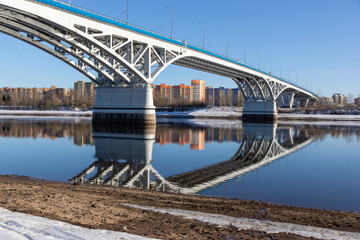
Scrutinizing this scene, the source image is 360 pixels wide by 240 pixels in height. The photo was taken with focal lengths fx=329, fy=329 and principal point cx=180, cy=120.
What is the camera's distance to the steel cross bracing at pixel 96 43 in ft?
88.2

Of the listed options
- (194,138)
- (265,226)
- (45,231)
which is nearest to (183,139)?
(194,138)

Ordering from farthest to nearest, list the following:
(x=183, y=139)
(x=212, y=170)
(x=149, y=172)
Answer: (x=183, y=139) → (x=212, y=170) → (x=149, y=172)

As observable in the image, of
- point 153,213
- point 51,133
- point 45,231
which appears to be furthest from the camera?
point 51,133

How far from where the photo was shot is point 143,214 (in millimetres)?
6176

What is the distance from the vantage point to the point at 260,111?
247 feet

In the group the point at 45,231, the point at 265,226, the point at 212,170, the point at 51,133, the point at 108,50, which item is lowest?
the point at 212,170

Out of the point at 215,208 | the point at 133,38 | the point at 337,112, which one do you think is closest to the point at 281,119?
the point at 337,112

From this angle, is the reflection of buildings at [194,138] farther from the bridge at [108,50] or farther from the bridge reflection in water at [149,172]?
the bridge at [108,50]

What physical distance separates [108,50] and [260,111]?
49.9 m

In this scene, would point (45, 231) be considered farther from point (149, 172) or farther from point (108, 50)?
point (108, 50)

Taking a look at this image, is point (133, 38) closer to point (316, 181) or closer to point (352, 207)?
point (316, 181)

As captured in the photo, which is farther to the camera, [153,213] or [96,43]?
[96,43]

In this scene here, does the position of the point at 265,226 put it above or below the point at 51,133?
above

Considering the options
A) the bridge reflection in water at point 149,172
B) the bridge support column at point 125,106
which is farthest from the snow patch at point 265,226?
the bridge support column at point 125,106
